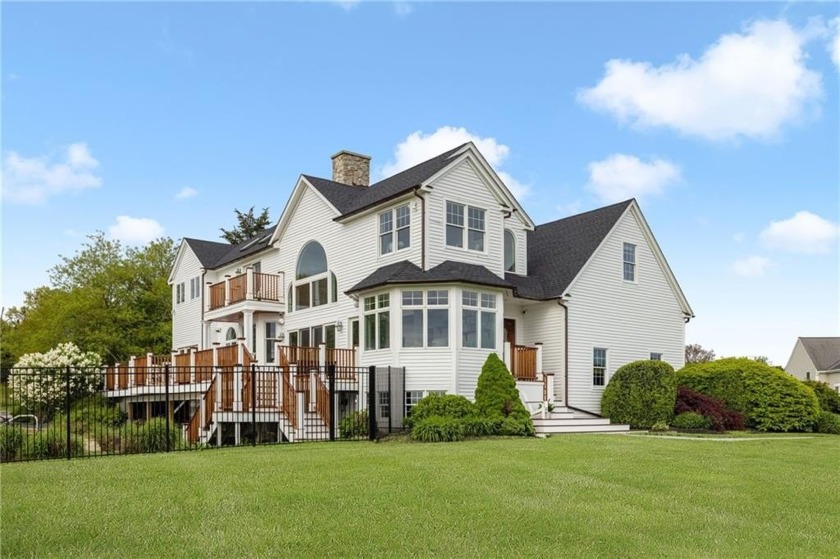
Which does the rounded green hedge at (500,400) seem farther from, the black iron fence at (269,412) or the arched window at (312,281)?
the arched window at (312,281)

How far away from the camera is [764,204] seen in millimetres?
19266

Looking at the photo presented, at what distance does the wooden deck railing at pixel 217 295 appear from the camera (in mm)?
28484

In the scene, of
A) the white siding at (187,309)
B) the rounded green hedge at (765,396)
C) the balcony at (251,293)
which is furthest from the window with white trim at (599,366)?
the white siding at (187,309)

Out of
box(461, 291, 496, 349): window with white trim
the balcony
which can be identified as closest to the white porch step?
box(461, 291, 496, 349): window with white trim

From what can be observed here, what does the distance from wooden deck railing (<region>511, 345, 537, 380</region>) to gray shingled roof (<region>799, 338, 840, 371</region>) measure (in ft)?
166

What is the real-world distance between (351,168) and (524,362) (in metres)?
10.6

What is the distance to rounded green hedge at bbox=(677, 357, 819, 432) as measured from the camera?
74.7 ft

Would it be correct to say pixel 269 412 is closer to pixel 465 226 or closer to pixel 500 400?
pixel 500 400

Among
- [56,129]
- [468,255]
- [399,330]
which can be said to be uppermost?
[56,129]

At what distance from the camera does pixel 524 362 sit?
900 inches

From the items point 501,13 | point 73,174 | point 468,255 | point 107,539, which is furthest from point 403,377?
point 107,539

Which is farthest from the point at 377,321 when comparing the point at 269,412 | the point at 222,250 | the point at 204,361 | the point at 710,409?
the point at 222,250

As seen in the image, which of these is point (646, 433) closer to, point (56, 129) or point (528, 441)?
point (528, 441)

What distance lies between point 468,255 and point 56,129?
1152cm
